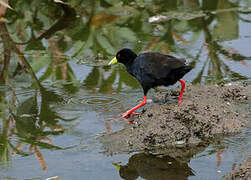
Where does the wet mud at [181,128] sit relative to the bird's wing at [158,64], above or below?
below

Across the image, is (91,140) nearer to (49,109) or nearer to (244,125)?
(49,109)

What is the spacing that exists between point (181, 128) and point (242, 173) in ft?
→ 3.60

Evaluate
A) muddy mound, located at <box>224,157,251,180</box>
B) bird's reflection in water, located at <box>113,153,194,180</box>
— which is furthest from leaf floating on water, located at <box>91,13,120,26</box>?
muddy mound, located at <box>224,157,251,180</box>

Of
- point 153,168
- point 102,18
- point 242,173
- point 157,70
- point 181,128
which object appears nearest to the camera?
point 242,173

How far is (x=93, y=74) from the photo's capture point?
298 inches

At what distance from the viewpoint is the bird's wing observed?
6.04m

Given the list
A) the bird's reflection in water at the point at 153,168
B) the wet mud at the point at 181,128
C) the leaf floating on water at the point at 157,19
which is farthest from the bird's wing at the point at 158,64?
the leaf floating on water at the point at 157,19

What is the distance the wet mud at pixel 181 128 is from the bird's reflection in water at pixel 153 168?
4.6 inches

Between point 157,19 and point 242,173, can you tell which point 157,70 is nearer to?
point 242,173

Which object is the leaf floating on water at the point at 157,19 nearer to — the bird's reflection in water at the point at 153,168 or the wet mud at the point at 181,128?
the wet mud at the point at 181,128

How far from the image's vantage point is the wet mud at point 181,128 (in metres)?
5.30

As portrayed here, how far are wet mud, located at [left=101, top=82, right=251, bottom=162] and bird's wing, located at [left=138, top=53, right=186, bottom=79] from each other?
423 mm

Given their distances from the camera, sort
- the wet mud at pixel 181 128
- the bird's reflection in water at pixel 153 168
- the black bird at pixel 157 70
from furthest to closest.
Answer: the black bird at pixel 157 70 < the wet mud at pixel 181 128 < the bird's reflection in water at pixel 153 168

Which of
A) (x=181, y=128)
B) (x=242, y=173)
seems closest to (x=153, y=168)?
(x=181, y=128)
